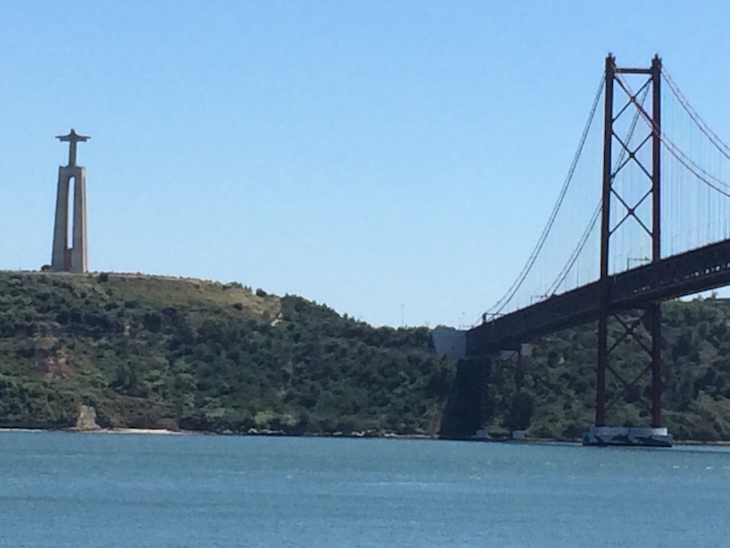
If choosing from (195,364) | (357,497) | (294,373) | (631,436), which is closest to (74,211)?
(195,364)

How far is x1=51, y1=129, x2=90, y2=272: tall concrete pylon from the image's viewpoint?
305ft

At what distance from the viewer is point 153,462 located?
60156 millimetres

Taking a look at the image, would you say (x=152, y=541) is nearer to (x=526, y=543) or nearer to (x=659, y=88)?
(x=526, y=543)

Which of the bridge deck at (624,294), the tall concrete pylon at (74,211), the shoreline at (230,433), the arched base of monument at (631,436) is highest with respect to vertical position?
the tall concrete pylon at (74,211)

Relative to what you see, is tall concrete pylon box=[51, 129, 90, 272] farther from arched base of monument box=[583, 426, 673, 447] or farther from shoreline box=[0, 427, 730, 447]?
arched base of monument box=[583, 426, 673, 447]

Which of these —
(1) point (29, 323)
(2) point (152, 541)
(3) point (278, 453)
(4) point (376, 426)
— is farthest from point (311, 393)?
(2) point (152, 541)

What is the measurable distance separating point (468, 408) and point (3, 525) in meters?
56.2

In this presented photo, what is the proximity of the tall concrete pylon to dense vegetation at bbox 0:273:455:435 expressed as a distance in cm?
173

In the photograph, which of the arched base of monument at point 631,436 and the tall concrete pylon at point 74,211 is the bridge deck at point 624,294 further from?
the tall concrete pylon at point 74,211

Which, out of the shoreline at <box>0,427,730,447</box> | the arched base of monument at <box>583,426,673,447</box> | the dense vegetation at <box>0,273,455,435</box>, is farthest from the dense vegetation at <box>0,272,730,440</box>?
the arched base of monument at <box>583,426,673,447</box>

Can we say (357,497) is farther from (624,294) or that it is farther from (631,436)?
(631,436)

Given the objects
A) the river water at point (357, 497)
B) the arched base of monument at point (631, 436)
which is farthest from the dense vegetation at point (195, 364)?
the arched base of monument at point (631, 436)

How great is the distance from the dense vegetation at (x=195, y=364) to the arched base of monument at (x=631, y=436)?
18184 millimetres

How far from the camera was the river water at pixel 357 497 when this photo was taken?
35781 mm
